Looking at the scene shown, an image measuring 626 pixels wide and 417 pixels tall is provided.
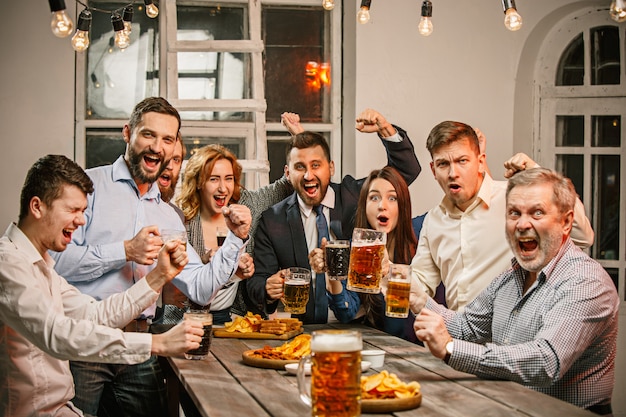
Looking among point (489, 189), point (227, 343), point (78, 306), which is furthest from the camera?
point (489, 189)

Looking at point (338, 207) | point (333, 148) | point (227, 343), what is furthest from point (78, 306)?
point (333, 148)

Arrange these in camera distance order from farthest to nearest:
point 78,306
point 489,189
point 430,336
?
point 489,189, point 78,306, point 430,336

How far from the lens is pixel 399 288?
321 centimetres

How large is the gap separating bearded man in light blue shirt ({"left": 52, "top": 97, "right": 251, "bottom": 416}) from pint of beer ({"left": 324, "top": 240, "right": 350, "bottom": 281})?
564 mm

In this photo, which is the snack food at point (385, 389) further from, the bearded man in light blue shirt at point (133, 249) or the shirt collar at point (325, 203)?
the shirt collar at point (325, 203)

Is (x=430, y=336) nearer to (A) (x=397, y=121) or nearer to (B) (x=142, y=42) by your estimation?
(A) (x=397, y=121)

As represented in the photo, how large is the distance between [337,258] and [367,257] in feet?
1.08

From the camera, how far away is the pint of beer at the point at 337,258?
3.69m

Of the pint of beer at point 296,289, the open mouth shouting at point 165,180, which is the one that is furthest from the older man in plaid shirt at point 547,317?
the open mouth shouting at point 165,180

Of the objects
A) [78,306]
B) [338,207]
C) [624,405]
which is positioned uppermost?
[338,207]

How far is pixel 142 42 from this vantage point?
587 cm

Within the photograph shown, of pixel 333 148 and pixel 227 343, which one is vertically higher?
pixel 333 148

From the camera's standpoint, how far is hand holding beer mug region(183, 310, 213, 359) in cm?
315

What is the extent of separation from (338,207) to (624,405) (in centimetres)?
279
